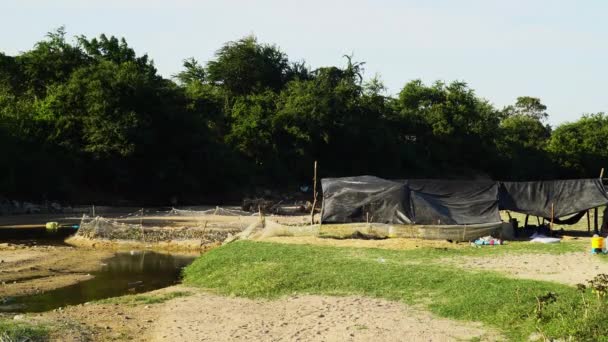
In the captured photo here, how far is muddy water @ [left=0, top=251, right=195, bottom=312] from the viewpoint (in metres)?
17.5

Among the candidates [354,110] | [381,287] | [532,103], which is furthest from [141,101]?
[532,103]

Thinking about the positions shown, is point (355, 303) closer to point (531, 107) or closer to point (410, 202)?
point (410, 202)

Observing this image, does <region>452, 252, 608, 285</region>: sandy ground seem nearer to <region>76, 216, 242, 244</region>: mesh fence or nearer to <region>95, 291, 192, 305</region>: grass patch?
<region>95, 291, 192, 305</region>: grass patch

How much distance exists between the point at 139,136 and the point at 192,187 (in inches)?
284

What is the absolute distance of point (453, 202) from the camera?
1075 inches

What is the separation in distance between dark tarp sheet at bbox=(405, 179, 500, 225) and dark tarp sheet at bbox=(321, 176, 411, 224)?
590mm

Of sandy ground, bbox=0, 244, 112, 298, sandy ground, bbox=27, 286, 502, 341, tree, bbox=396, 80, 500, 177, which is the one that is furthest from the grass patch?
tree, bbox=396, 80, 500, 177

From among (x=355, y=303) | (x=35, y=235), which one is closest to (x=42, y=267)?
(x=35, y=235)

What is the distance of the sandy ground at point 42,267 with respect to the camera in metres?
19.9

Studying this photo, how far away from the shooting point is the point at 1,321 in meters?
13.2

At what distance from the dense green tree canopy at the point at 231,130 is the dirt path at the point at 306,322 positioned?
37129 millimetres

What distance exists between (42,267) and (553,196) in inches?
813

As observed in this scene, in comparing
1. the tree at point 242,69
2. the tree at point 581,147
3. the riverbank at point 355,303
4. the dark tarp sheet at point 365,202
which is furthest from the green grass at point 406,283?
the tree at point 581,147

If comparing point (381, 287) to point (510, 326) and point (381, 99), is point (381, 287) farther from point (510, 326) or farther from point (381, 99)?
point (381, 99)
